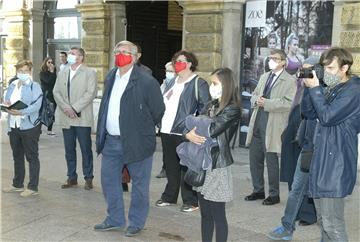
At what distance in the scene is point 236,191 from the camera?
23.1 feet

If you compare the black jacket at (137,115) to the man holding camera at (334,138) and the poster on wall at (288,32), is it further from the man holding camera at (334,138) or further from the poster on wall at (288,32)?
A: the poster on wall at (288,32)

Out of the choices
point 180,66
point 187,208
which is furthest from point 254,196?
point 180,66

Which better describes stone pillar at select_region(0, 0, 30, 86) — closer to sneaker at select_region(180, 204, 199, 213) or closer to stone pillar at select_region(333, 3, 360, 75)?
stone pillar at select_region(333, 3, 360, 75)

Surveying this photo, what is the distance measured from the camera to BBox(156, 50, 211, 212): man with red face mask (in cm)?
593

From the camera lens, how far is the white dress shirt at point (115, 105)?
5.15 metres

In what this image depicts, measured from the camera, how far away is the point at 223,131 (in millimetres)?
4188

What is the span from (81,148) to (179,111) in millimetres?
1658

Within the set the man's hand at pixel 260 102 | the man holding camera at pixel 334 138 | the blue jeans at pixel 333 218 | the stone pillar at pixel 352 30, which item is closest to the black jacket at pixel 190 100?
the man's hand at pixel 260 102

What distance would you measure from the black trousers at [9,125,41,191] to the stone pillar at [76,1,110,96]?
6.11 meters

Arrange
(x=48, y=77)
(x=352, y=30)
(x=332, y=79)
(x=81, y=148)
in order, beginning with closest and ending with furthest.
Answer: (x=332, y=79) → (x=81, y=148) → (x=352, y=30) → (x=48, y=77)

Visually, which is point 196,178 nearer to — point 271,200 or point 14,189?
point 271,200

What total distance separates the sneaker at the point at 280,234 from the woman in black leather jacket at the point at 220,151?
90cm

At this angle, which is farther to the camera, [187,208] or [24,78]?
[24,78]

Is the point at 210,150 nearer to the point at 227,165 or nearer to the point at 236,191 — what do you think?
the point at 227,165
